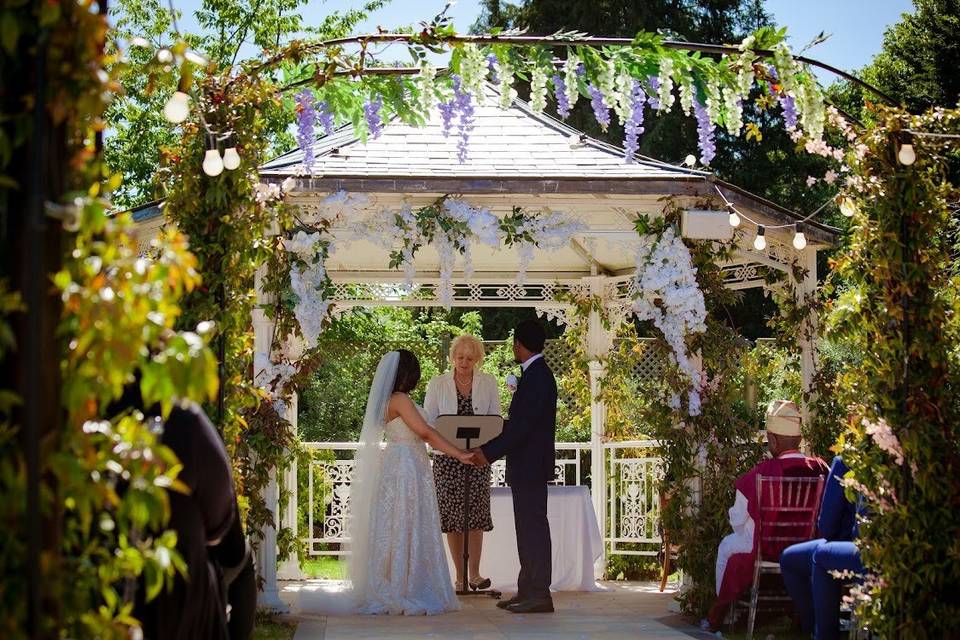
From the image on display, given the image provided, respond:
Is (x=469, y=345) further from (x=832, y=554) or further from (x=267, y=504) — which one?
(x=832, y=554)

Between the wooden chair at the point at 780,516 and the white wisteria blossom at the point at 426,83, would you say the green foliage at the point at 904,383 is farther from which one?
the white wisteria blossom at the point at 426,83

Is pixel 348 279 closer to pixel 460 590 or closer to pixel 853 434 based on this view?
pixel 460 590

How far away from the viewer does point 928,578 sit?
530 cm

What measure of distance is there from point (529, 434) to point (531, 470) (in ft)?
0.81

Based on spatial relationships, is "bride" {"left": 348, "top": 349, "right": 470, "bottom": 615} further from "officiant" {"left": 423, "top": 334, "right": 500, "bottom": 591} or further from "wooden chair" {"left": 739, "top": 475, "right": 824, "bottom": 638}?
"wooden chair" {"left": 739, "top": 475, "right": 824, "bottom": 638}

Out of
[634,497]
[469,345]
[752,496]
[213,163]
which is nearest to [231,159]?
[213,163]

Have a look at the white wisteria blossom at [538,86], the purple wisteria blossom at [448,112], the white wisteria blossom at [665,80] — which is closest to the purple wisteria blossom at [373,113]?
the purple wisteria blossom at [448,112]

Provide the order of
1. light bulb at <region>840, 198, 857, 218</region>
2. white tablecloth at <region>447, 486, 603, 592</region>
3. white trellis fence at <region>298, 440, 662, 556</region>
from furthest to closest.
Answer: white trellis fence at <region>298, 440, 662, 556</region> < white tablecloth at <region>447, 486, 603, 592</region> < light bulb at <region>840, 198, 857, 218</region>

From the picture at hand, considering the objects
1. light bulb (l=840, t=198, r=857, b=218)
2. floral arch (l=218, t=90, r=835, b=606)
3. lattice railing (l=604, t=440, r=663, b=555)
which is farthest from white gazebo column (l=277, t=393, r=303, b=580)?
light bulb (l=840, t=198, r=857, b=218)

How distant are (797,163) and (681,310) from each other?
16.1 metres

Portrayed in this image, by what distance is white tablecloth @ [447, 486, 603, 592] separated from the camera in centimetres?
982

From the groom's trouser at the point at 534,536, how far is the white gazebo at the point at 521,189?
1.47 m

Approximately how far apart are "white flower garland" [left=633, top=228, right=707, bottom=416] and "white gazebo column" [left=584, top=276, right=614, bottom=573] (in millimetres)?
2899

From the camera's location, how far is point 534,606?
331 inches
